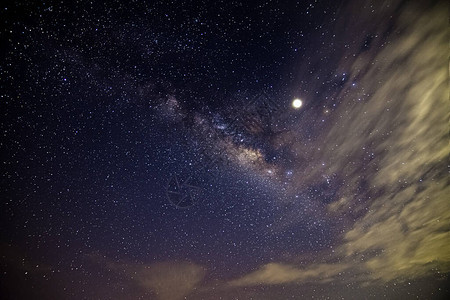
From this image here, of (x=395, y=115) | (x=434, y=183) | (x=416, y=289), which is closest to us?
(x=395, y=115)

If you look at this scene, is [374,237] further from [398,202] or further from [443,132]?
[443,132]

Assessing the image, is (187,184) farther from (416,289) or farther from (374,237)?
(416,289)

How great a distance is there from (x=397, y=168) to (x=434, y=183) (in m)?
3.17

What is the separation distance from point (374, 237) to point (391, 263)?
23.3 ft

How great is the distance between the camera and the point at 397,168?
30.8 ft

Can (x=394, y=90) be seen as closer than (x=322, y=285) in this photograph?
Yes

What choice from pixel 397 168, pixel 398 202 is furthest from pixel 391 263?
pixel 397 168

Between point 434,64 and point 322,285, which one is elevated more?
point 434,64

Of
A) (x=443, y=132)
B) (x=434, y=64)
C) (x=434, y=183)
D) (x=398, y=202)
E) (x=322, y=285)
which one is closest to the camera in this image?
(x=434, y=64)

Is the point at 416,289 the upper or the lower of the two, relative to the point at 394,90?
lower

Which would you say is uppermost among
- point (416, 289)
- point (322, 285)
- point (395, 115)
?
point (395, 115)

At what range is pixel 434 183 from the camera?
34.3 feet

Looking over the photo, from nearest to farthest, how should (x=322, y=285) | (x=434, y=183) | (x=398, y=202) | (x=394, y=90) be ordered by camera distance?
1. (x=394, y=90)
2. (x=434, y=183)
3. (x=398, y=202)
4. (x=322, y=285)

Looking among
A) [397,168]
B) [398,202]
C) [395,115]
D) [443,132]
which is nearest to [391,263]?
[398,202]
